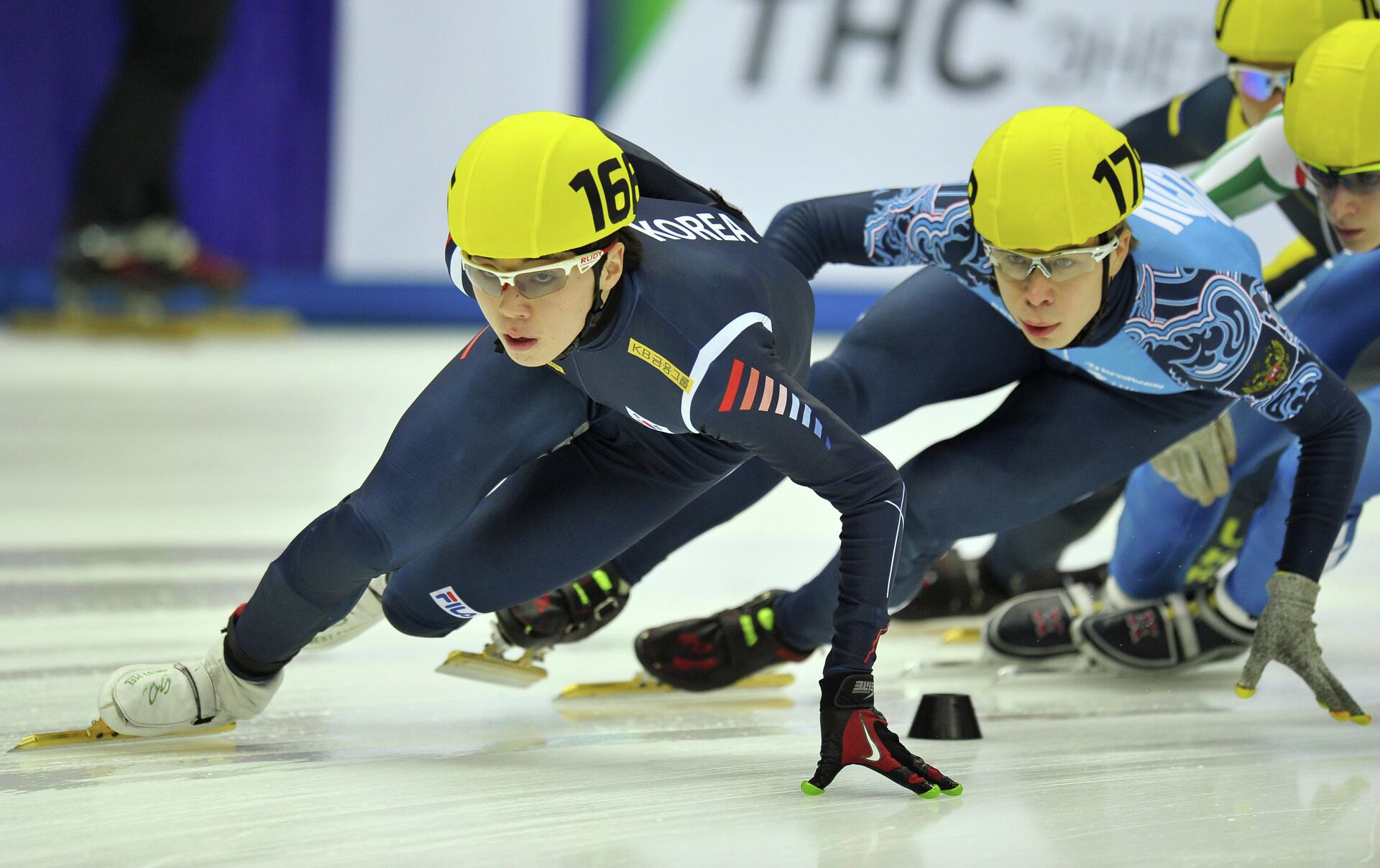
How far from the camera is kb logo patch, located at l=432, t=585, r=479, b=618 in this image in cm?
284

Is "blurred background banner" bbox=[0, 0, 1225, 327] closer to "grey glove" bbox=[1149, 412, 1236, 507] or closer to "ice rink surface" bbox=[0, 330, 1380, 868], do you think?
"ice rink surface" bbox=[0, 330, 1380, 868]

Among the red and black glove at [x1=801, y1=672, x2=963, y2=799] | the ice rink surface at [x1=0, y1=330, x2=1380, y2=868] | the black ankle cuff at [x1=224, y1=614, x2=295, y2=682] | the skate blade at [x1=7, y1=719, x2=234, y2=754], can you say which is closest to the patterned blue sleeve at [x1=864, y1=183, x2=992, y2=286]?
the ice rink surface at [x1=0, y1=330, x2=1380, y2=868]

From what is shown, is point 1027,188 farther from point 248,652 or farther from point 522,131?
point 248,652

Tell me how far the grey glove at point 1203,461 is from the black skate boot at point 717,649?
872 mm

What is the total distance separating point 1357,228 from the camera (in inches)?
116

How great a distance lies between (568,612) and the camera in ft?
10.3

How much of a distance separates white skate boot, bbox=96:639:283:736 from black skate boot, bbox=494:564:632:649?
522 mm

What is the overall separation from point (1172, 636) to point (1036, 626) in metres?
0.29

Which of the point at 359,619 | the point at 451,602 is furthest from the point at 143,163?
the point at 451,602

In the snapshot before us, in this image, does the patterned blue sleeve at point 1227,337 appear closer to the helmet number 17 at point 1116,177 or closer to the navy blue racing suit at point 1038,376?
the navy blue racing suit at point 1038,376

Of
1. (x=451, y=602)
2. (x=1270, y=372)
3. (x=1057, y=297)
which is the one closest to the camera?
(x=1057, y=297)

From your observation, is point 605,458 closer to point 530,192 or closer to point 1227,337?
point 530,192

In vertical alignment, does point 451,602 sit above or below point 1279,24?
below

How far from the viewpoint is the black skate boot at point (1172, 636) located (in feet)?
11.0
